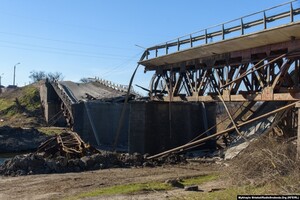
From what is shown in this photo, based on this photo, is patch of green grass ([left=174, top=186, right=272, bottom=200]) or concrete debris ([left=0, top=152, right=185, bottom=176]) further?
A: concrete debris ([left=0, top=152, right=185, bottom=176])

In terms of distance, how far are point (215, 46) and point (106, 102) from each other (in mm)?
21815

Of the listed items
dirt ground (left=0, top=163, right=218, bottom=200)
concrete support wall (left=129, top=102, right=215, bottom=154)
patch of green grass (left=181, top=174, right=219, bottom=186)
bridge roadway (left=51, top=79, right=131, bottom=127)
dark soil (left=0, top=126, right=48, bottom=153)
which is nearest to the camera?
dirt ground (left=0, top=163, right=218, bottom=200)

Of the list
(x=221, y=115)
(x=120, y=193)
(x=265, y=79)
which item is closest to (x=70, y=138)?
(x=265, y=79)

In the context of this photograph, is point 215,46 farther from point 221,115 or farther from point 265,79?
point 221,115

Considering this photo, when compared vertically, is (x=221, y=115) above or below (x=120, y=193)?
above

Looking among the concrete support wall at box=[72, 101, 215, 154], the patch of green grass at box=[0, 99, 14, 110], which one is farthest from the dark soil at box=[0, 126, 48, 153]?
the patch of green grass at box=[0, 99, 14, 110]

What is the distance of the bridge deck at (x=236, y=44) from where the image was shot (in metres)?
19.4

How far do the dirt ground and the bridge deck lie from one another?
22.0 ft

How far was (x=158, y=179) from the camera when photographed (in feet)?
61.0

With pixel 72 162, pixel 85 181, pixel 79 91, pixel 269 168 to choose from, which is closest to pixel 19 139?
pixel 79 91

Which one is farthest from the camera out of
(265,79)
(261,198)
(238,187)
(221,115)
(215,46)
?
(221,115)

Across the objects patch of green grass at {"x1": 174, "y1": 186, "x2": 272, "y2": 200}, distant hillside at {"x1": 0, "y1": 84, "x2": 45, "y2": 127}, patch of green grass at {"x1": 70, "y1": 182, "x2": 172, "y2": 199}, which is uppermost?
distant hillside at {"x1": 0, "y1": 84, "x2": 45, "y2": 127}

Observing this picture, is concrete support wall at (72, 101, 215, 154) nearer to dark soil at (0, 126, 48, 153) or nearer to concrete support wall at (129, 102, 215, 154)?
concrete support wall at (129, 102, 215, 154)

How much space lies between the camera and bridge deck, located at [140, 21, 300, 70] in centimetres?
1944
